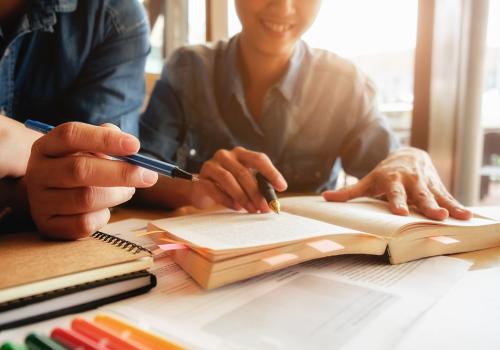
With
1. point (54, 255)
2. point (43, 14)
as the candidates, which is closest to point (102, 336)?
point (54, 255)

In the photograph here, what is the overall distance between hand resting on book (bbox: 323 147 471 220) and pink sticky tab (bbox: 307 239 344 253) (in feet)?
0.59

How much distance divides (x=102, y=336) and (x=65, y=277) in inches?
3.3

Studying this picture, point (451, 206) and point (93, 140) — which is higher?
point (93, 140)

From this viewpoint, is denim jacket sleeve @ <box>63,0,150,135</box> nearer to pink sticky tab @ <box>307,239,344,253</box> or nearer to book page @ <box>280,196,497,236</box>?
book page @ <box>280,196,497,236</box>

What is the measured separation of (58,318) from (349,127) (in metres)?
0.90

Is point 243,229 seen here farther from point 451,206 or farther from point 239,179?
point 451,206

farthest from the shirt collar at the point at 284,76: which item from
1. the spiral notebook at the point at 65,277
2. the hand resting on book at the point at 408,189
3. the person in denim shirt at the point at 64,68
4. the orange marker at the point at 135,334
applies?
the orange marker at the point at 135,334

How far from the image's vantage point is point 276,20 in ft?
3.18

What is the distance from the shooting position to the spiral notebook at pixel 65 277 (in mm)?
292

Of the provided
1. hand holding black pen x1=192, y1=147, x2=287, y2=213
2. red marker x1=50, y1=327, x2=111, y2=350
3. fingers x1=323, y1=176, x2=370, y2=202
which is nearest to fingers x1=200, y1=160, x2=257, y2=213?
hand holding black pen x1=192, y1=147, x2=287, y2=213

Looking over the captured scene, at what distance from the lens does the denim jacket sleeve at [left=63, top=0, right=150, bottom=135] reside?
0.88 m

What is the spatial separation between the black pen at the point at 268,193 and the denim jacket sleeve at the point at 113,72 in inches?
17.9

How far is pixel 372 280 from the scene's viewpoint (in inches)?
15.5

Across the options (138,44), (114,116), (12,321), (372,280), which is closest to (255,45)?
(138,44)
